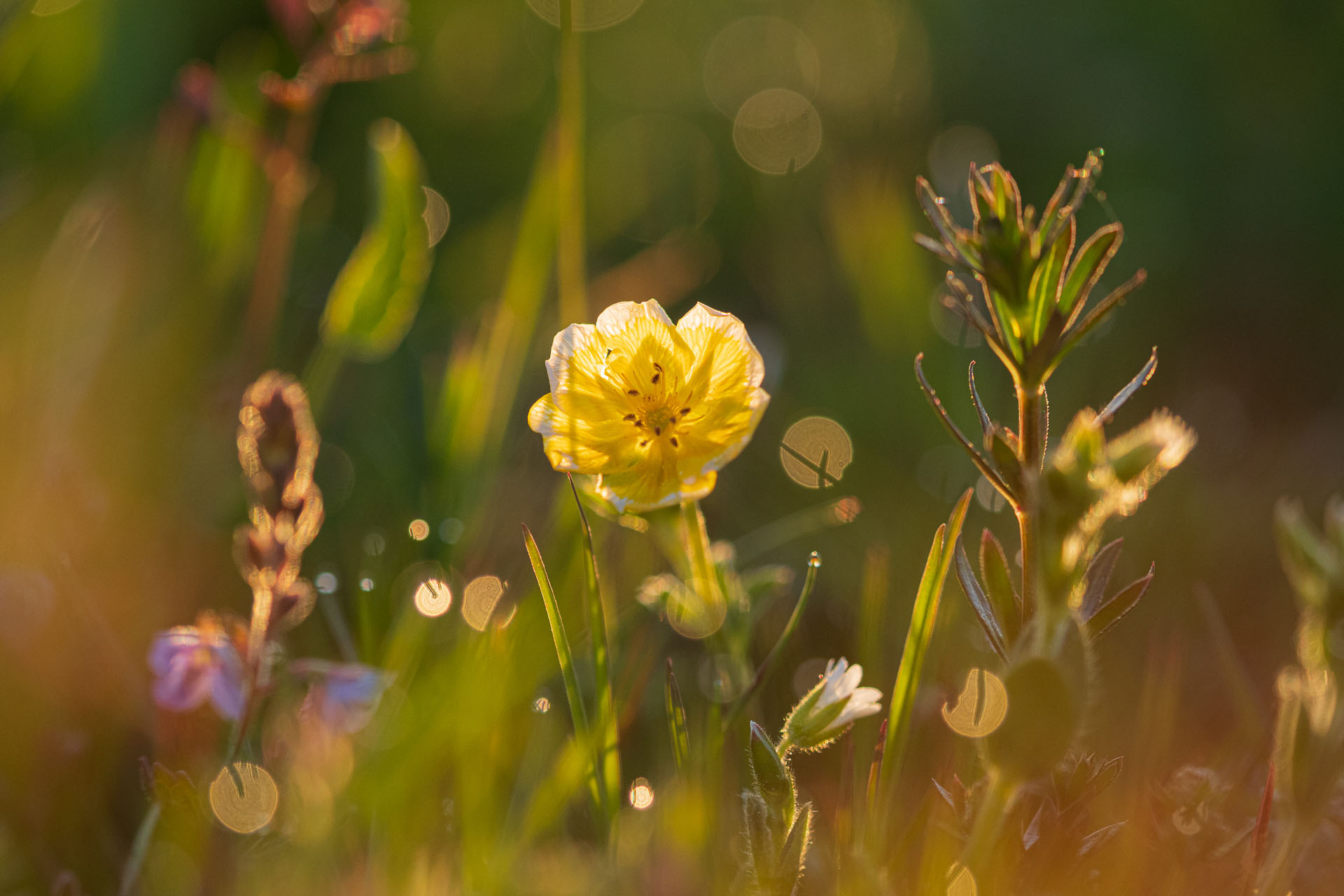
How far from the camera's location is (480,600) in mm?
1401

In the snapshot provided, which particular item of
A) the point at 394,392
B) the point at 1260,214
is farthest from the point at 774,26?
the point at 394,392

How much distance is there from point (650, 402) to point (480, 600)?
1.19 feet

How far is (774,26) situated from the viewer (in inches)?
151

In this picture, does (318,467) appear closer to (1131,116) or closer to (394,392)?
(394,392)

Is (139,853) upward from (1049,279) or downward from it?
downward

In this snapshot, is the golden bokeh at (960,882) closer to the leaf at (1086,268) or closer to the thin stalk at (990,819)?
the thin stalk at (990,819)

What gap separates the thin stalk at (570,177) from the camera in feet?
5.20

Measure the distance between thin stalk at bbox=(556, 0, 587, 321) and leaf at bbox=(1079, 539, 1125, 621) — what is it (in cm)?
86

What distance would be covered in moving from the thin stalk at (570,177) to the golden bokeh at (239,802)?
77 cm

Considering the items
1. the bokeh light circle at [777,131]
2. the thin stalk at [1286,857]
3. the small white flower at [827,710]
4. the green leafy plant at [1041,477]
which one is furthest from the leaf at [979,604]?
the bokeh light circle at [777,131]

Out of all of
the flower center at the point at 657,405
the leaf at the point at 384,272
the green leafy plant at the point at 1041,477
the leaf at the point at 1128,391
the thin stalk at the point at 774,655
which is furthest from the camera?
the leaf at the point at 384,272

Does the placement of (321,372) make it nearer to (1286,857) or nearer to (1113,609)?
(1113,609)

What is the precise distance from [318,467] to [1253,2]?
2.95 metres

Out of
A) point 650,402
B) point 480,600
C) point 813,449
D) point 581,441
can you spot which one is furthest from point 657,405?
point 813,449
